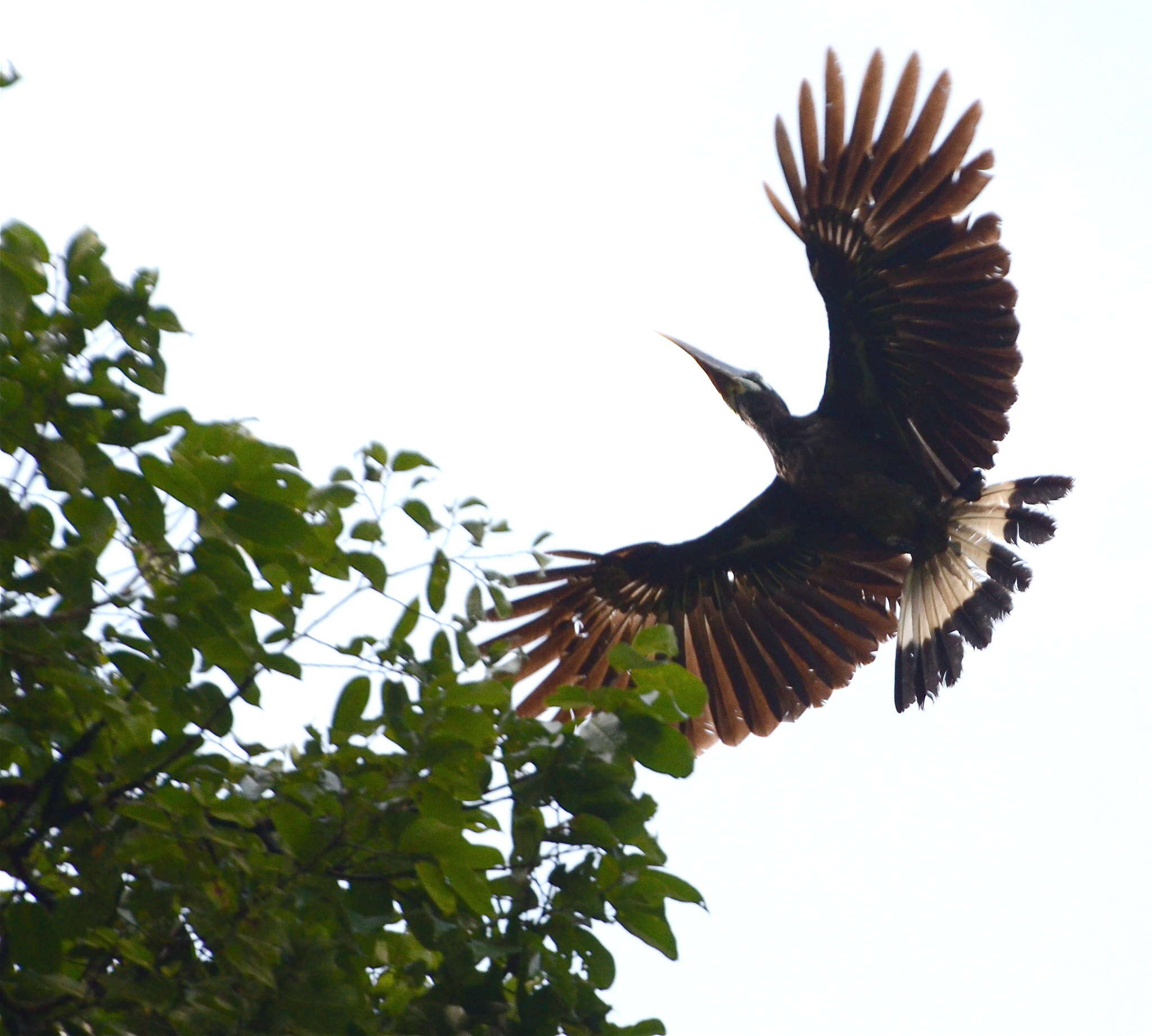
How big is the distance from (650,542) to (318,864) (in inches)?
186

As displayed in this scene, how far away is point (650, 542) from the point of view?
7074mm

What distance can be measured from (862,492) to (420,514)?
3845 millimetres

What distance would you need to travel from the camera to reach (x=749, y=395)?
6.62 meters

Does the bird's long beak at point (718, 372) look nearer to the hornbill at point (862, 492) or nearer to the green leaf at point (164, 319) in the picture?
the hornbill at point (862, 492)

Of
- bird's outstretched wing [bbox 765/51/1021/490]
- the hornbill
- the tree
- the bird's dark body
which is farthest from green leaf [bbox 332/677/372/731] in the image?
the bird's dark body

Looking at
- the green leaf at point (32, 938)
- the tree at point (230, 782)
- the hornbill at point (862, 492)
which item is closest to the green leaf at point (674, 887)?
the tree at point (230, 782)

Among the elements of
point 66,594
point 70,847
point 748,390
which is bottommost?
point 70,847

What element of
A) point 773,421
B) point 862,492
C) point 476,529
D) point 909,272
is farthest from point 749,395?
point 476,529

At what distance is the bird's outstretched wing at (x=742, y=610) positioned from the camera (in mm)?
6891

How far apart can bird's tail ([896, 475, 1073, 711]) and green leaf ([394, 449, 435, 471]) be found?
12.6ft

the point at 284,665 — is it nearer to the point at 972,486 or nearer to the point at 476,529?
the point at 476,529

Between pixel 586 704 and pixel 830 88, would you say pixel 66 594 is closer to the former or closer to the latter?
pixel 586 704

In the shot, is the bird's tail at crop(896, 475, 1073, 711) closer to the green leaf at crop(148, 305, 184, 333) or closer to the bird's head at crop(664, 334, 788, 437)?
the bird's head at crop(664, 334, 788, 437)

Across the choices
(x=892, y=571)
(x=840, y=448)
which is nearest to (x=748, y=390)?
(x=840, y=448)
